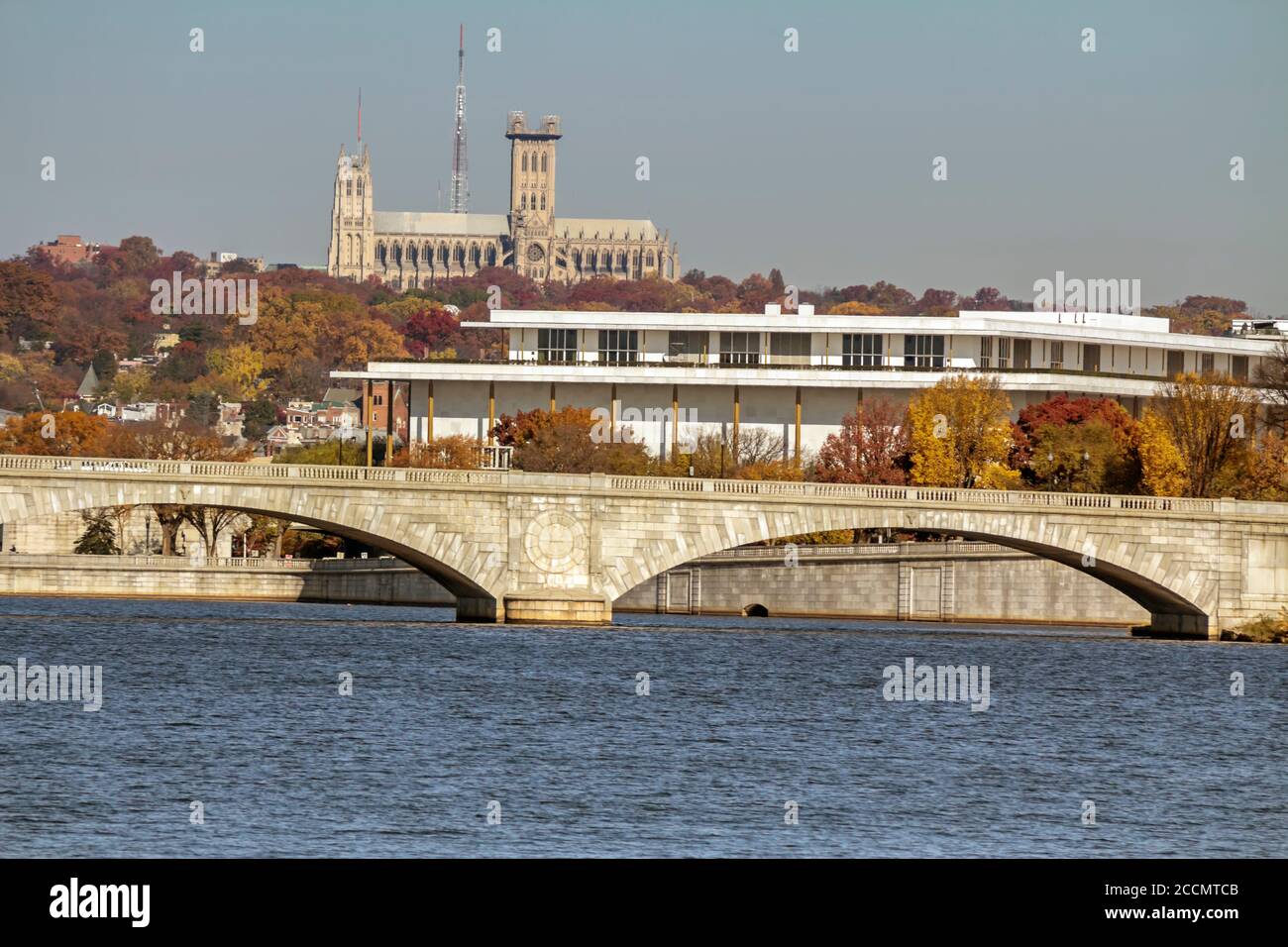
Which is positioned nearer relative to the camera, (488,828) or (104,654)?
(488,828)

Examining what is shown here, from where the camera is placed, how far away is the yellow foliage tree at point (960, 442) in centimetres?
10475

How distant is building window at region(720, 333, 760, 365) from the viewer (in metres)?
126

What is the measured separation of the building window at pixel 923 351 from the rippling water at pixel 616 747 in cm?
5239

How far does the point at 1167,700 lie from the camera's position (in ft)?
193

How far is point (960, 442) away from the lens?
105875 mm

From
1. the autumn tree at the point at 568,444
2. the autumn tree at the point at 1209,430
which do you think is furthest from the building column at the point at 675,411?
the autumn tree at the point at 1209,430

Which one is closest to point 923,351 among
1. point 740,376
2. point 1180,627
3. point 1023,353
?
point 1023,353

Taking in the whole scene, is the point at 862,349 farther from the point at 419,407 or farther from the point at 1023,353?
the point at 419,407

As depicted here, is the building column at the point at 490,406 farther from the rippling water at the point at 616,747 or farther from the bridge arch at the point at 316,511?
the rippling water at the point at 616,747

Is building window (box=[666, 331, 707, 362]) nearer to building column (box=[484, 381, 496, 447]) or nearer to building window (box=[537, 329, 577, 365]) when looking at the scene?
building window (box=[537, 329, 577, 365])

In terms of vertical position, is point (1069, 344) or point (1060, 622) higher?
point (1069, 344)

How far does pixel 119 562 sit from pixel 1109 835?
66.9m
